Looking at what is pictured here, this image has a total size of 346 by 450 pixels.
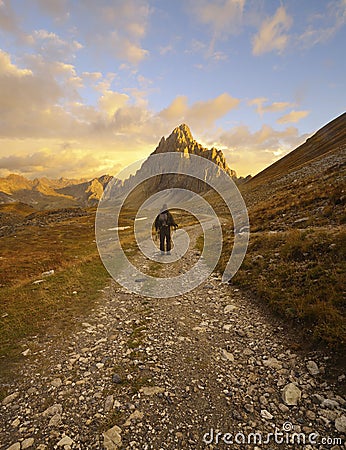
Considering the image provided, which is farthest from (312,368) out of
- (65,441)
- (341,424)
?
(65,441)

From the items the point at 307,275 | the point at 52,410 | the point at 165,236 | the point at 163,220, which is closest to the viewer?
the point at 52,410

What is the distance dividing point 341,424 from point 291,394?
1.01m

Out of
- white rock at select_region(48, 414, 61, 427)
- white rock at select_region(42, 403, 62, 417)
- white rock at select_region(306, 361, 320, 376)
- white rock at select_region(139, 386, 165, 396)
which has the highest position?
white rock at select_region(42, 403, 62, 417)

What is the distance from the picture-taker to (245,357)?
712 cm

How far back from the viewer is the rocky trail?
4.79 meters

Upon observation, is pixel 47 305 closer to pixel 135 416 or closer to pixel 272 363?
pixel 135 416

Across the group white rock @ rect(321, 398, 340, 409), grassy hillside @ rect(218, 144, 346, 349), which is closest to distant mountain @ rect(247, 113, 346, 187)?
grassy hillside @ rect(218, 144, 346, 349)

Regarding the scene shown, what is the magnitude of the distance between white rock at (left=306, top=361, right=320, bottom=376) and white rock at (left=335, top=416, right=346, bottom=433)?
1247mm

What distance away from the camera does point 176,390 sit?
602 cm

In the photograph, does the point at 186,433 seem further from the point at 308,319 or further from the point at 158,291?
the point at 158,291

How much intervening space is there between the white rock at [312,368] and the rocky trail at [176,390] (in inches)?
0.9

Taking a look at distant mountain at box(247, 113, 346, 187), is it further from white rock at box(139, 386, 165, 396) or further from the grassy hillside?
white rock at box(139, 386, 165, 396)

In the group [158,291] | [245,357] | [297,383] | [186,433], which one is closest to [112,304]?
[158,291]

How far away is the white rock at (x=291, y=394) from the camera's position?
5.39 metres
